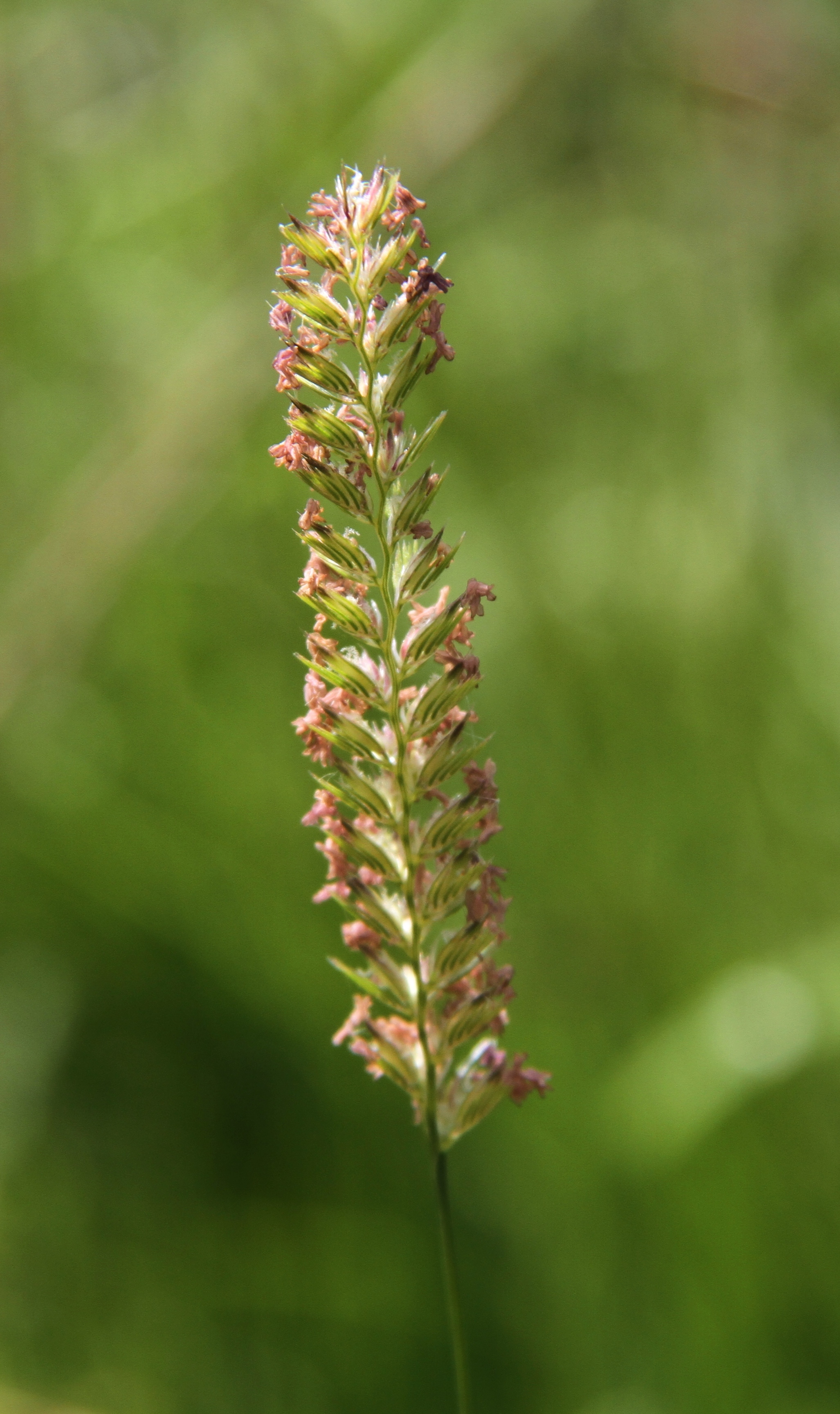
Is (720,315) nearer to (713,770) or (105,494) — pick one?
(713,770)

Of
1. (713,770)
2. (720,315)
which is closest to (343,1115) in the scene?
(713,770)

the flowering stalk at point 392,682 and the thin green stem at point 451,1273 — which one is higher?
the flowering stalk at point 392,682

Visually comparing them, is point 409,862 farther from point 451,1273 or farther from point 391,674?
point 451,1273

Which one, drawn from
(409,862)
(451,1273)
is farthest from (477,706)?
(451,1273)

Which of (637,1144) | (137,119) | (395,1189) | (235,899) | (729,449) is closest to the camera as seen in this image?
(637,1144)

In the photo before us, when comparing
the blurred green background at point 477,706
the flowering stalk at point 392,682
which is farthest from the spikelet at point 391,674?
the blurred green background at point 477,706

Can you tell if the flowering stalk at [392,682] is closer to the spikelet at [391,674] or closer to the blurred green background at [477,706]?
the spikelet at [391,674]

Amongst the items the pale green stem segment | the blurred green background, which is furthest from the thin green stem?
the blurred green background

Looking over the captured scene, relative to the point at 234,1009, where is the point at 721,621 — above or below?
above
